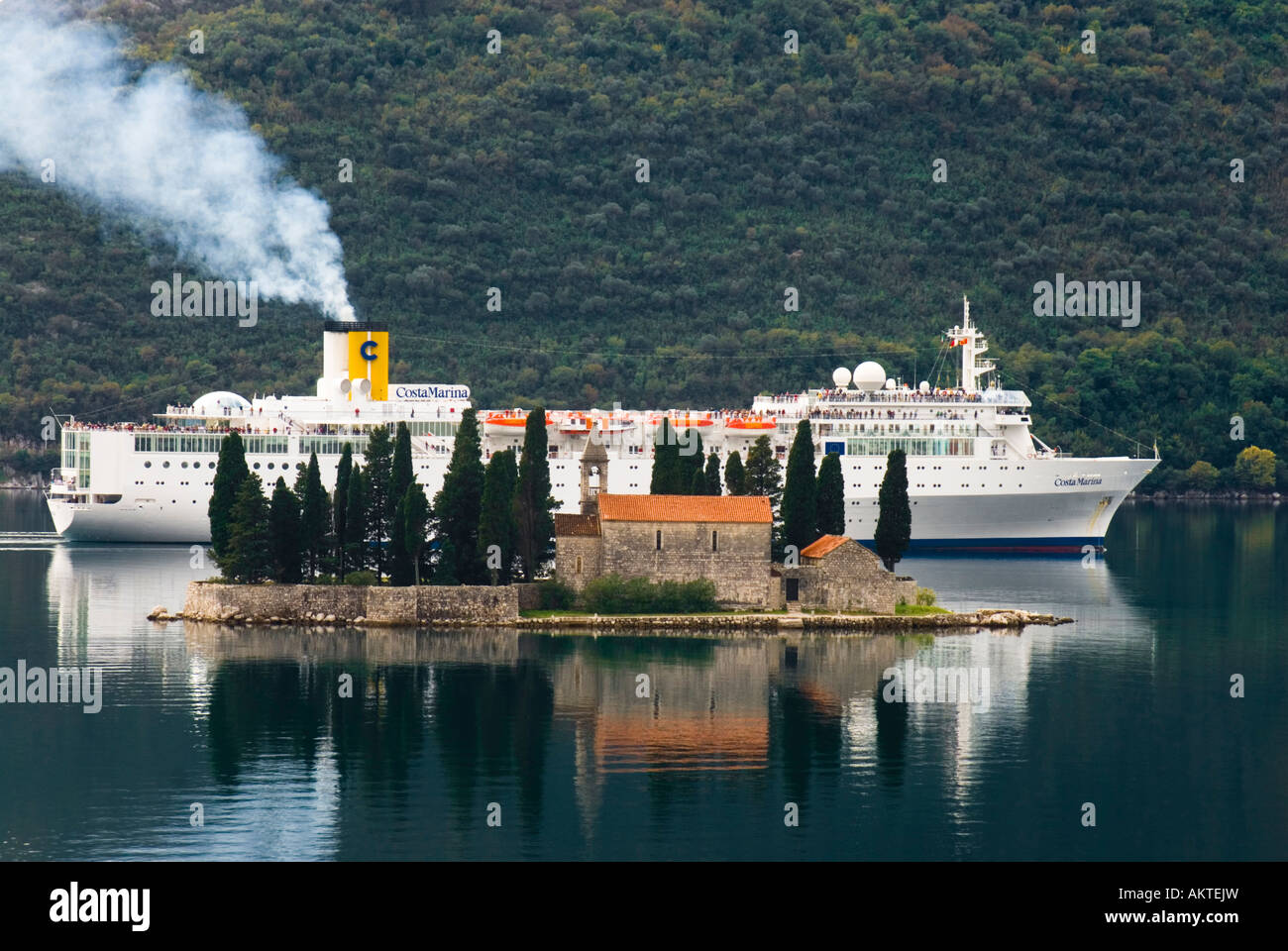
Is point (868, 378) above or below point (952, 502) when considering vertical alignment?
above

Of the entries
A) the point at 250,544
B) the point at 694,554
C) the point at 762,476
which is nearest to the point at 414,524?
the point at 250,544

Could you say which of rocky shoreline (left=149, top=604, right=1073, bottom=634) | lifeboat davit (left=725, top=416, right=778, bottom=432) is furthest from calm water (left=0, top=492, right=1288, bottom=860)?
lifeboat davit (left=725, top=416, right=778, bottom=432)

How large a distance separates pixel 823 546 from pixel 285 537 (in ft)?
50.0

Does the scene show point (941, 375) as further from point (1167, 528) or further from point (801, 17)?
point (801, 17)

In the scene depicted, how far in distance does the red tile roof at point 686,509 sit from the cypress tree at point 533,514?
2699 mm

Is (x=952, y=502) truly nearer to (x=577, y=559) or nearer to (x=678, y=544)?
(x=678, y=544)

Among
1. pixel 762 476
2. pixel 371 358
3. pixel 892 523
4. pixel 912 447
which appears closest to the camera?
pixel 892 523

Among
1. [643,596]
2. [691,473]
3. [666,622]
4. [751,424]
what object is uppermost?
[751,424]

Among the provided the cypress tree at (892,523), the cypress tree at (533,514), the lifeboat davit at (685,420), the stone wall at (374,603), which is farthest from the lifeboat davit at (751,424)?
the stone wall at (374,603)

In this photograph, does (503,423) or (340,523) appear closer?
(340,523)

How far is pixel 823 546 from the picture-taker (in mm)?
64750

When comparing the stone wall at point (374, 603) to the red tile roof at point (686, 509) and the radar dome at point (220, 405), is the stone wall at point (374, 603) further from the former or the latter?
the radar dome at point (220, 405)

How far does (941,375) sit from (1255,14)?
70.1 metres

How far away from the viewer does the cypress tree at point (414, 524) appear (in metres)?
63.0
